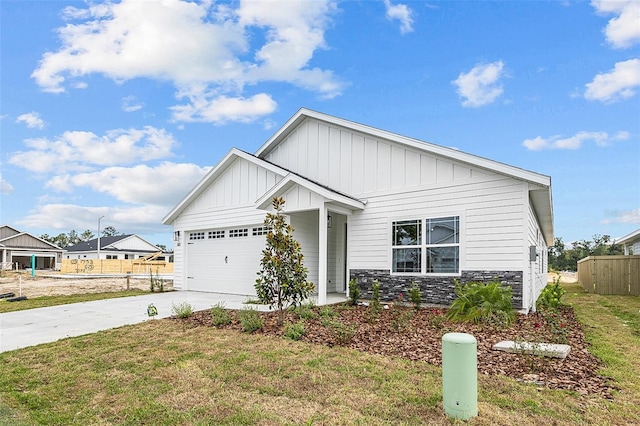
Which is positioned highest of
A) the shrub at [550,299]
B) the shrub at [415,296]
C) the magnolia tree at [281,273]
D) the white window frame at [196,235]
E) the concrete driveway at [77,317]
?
the white window frame at [196,235]

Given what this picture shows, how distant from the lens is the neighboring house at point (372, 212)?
9.31 metres

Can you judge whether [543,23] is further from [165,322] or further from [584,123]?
[165,322]

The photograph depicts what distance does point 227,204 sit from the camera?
49.1 feet

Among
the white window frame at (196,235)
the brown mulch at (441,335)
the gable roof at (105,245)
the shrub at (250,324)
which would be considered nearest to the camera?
the brown mulch at (441,335)

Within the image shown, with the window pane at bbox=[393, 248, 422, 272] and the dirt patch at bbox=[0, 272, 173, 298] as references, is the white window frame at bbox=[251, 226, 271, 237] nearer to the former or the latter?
the window pane at bbox=[393, 248, 422, 272]

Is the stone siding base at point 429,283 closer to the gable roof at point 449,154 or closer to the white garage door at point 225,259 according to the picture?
the gable roof at point 449,154

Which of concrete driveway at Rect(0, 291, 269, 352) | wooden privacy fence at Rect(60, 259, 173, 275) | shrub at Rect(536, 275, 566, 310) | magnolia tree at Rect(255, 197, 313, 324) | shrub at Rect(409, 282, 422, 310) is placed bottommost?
wooden privacy fence at Rect(60, 259, 173, 275)

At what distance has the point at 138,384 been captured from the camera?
15.9ft

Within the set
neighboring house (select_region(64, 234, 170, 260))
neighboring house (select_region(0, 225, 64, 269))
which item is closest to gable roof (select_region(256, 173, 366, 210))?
neighboring house (select_region(64, 234, 170, 260))

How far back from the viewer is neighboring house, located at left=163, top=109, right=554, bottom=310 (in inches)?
367

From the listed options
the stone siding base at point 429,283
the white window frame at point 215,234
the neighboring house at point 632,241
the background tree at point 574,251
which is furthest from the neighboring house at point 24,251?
the background tree at point 574,251

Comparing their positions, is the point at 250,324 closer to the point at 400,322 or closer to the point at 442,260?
the point at 400,322

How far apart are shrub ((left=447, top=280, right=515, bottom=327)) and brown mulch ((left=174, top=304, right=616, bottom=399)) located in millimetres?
308

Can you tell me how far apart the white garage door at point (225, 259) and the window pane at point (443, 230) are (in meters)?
5.89
